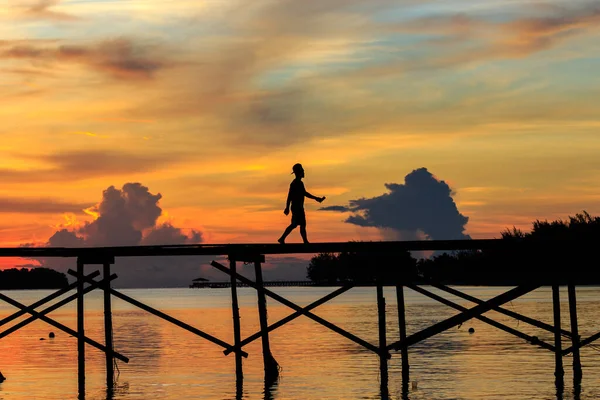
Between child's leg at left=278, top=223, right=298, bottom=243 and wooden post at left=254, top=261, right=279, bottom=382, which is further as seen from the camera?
wooden post at left=254, top=261, right=279, bottom=382

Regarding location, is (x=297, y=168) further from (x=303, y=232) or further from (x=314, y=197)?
(x=303, y=232)

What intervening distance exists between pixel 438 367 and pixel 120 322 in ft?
169

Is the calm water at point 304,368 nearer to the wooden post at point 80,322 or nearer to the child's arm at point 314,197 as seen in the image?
the wooden post at point 80,322

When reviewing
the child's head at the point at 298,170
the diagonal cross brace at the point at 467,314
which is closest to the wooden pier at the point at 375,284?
the diagonal cross brace at the point at 467,314

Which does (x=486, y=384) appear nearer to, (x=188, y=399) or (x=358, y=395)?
(x=358, y=395)

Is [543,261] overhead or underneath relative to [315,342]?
overhead

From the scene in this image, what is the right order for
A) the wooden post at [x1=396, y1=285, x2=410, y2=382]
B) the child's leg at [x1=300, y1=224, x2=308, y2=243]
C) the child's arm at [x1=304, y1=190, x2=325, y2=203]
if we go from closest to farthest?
the child's arm at [x1=304, y1=190, x2=325, y2=203] < the child's leg at [x1=300, y1=224, x2=308, y2=243] < the wooden post at [x1=396, y1=285, x2=410, y2=382]

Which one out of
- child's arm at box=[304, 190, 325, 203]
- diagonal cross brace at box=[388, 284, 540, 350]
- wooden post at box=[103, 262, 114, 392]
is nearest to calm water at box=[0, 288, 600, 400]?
wooden post at box=[103, 262, 114, 392]

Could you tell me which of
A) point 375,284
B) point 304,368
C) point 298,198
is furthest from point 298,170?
point 304,368

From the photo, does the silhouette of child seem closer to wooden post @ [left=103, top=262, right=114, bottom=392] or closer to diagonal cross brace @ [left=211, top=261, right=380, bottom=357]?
diagonal cross brace @ [left=211, top=261, right=380, bottom=357]

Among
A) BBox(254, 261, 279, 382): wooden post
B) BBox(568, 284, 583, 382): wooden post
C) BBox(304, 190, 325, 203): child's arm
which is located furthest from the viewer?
BBox(254, 261, 279, 382): wooden post

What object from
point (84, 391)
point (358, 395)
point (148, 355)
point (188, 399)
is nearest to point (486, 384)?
point (358, 395)

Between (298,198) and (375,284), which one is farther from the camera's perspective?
(375,284)

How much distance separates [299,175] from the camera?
91.4 ft
